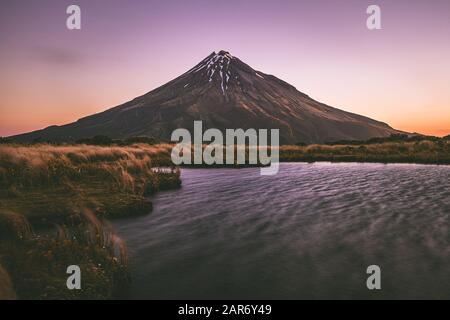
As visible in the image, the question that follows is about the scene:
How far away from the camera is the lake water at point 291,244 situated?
7.21 m

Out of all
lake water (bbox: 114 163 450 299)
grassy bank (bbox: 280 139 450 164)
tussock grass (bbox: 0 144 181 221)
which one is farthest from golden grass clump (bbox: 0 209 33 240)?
grassy bank (bbox: 280 139 450 164)

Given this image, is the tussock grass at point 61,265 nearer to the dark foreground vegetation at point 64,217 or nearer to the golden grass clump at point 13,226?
the dark foreground vegetation at point 64,217

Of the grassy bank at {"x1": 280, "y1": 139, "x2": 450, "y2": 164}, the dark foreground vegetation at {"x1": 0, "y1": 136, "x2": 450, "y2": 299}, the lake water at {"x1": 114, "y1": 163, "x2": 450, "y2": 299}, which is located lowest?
the lake water at {"x1": 114, "y1": 163, "x2": 450, "y2": 299}

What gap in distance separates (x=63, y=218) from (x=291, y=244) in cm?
812

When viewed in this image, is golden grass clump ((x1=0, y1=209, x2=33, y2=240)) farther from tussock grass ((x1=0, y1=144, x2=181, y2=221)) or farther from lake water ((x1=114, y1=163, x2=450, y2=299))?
lake water ((x1=114, y1=163, x2=450, y2=299))

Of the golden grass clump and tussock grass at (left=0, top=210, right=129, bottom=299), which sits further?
the golden grass clump

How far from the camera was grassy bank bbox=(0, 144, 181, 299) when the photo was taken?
6.70 meters

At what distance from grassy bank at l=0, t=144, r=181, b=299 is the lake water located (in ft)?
2.68

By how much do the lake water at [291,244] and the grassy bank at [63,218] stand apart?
817mm

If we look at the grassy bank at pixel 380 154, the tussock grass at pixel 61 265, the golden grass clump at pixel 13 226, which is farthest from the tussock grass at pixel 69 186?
the grassy bank at pixel 380 154

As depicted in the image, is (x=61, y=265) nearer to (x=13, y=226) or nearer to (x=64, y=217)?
(x=13, y=226)

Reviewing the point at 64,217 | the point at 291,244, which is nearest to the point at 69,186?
the point at 64,217
